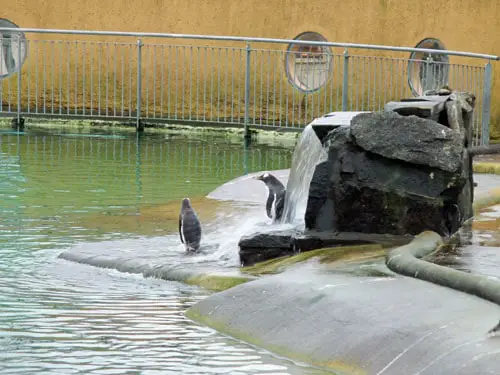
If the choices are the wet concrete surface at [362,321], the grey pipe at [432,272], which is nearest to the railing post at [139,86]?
the grey pipe at [432,272]

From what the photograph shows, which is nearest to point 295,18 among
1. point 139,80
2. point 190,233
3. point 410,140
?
point 139,80

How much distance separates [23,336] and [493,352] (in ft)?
9.58

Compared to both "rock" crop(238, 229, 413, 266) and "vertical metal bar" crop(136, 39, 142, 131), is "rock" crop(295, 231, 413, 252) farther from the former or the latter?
"vertical metal bar" crop(136, 39, 142, 131)

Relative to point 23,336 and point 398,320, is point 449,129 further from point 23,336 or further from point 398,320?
point 23,336

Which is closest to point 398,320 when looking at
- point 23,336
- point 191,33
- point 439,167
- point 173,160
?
point 23,336

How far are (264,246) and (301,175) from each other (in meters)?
1.95

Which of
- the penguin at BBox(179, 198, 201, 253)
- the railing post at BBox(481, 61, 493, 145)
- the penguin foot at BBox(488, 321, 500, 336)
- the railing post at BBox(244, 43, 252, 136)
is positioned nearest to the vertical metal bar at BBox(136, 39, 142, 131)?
the railing post at BBox(244, 43, 252, 136)

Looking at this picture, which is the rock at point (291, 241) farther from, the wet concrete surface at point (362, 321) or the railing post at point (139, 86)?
the railing post at point (139, 86)

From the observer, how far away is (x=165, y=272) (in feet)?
30.8

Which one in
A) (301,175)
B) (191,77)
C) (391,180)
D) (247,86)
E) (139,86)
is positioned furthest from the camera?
(191,77)

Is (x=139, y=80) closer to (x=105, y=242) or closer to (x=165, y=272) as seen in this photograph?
(x=105, y=242)

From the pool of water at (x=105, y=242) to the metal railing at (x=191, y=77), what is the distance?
171cm

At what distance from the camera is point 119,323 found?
7785 millimetres

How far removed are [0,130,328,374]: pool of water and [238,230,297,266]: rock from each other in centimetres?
64
